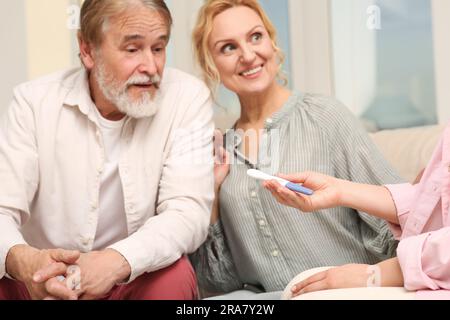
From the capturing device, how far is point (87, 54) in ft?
4.88

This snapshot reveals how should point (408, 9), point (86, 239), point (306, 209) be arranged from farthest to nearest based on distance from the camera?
point (408, 9) < point (86, 239) < point (306, 209)

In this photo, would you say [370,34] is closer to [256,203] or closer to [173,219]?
[256,203]

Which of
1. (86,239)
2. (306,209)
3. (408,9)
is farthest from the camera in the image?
(408,9)

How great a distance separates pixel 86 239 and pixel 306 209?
19.0 inches

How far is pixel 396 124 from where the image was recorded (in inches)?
82.2

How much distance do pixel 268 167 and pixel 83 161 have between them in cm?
39

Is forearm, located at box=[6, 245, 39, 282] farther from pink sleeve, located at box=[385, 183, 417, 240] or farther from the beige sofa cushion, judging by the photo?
the beige sofa cushion

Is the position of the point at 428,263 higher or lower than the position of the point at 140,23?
lower

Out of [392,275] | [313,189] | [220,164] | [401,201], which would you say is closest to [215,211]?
[220,164]

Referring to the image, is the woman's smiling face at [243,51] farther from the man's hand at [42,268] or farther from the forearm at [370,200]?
the man's hand at [42,268]

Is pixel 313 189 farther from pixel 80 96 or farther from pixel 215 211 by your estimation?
pixel 80 96

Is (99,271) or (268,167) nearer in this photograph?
(99,271)
